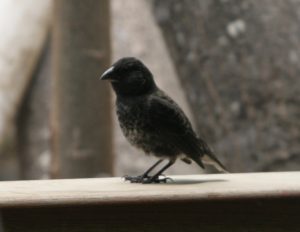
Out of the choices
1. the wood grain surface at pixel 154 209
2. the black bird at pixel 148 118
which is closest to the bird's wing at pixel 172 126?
the black bird at pixel 148 118

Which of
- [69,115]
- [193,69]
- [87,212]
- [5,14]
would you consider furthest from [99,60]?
[5,14]

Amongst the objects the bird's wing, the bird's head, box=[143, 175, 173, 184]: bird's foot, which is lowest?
box=[143, 175, 173, 184]: bird's foot

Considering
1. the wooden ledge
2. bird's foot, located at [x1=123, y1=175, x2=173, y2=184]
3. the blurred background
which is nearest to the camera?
the wooden ledge

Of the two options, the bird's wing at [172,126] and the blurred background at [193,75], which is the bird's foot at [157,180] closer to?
the bird's wing at [172,126]

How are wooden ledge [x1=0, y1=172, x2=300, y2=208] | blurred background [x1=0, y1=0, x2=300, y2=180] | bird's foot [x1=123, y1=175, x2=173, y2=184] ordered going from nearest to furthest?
wooden ledge [x1=0, y1=172, x2=300, y2=208] → bird's foot [x1=123, y1=175, x2=173, y2=184] → blurred background [x1=0, y1=0, x2=300, y2=180]

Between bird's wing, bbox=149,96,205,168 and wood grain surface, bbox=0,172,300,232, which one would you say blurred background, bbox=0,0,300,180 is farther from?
wood grain surface, bbox=0,172,300,232

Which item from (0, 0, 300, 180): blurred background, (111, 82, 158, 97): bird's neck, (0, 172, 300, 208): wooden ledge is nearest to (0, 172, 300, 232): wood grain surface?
(0, 172, 300, 208): wooden ledge

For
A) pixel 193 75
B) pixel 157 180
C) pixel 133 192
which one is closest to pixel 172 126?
pixel 157 180
